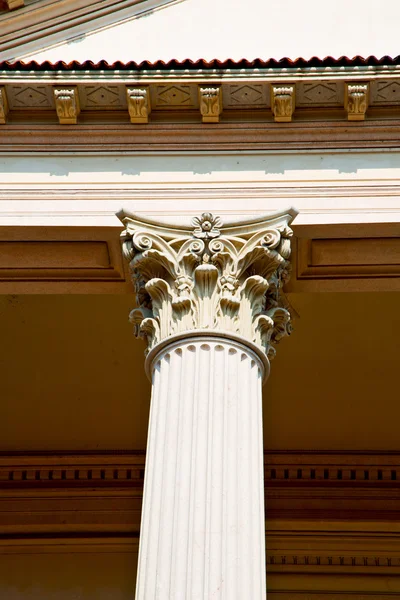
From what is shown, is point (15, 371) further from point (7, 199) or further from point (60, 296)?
point (7, 199)

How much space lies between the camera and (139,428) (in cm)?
1574

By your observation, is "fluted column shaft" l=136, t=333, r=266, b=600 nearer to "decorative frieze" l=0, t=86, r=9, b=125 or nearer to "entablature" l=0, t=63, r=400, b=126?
"entablature" l=0, t=63, r=400, b=126

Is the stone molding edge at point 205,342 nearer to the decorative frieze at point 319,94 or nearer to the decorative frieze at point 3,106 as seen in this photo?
the decorative frieze at point 319,94

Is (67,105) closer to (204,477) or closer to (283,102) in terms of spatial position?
(283,102)

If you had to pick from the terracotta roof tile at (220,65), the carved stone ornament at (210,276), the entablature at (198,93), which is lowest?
the carved stone ornament at (210,276)

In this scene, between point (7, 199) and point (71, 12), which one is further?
point (71, 12)

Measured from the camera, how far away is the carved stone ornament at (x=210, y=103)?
36.1ft

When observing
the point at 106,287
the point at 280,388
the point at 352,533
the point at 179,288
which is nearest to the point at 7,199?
the point at 106,287

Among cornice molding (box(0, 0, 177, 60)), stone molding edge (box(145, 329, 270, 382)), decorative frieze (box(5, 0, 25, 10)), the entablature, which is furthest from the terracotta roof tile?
stone molding edge (box(145, 329, 270, 382))

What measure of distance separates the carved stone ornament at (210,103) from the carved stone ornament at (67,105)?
4.62 ft

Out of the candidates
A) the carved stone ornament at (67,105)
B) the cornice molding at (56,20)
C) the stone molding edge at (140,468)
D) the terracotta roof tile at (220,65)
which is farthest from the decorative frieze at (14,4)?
the stone molding edge at (140,468)

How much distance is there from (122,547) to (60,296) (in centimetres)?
403

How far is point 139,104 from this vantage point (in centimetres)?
1115

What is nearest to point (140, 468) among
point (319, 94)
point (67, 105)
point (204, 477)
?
point (67, 105)
